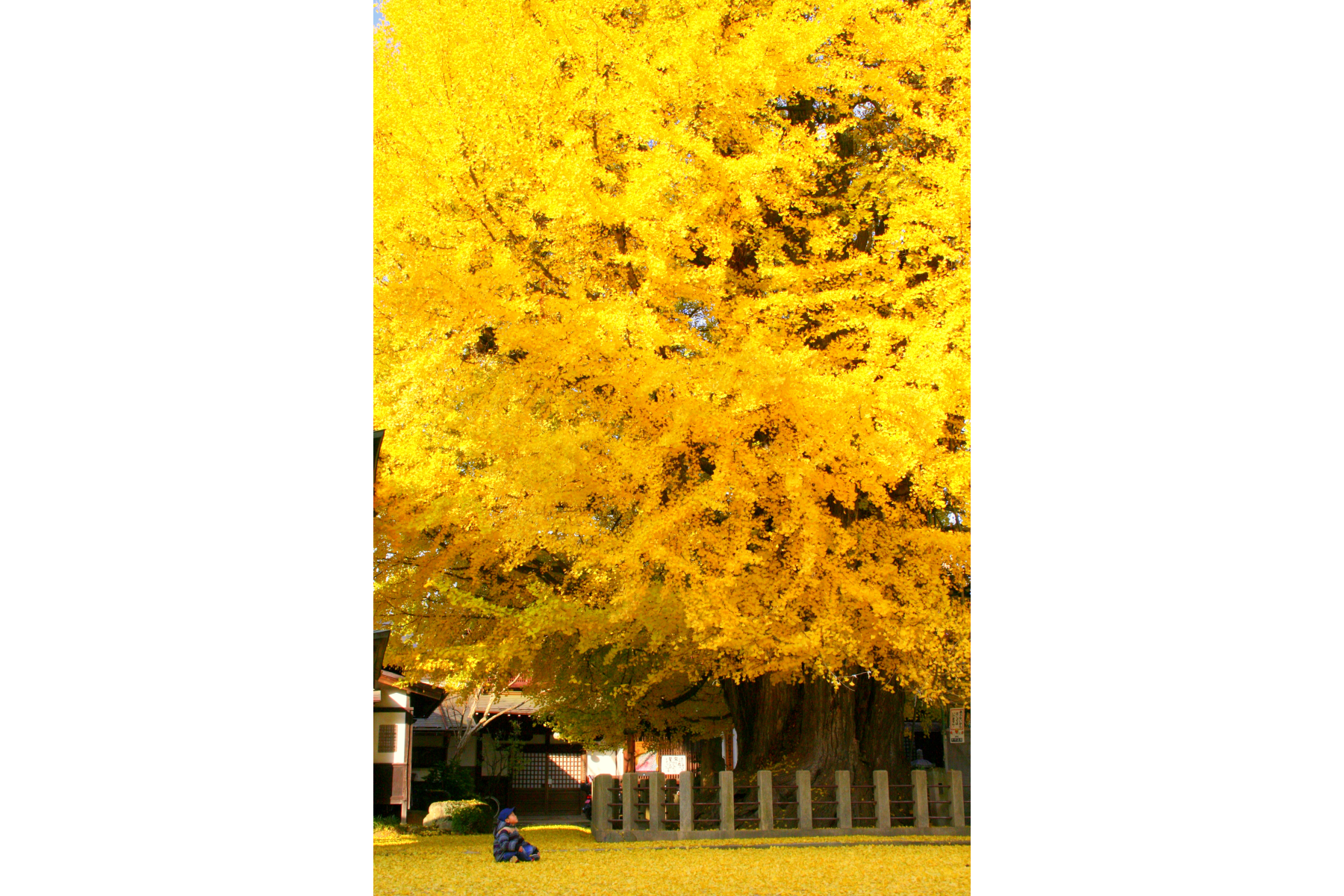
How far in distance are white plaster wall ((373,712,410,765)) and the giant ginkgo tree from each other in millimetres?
6867

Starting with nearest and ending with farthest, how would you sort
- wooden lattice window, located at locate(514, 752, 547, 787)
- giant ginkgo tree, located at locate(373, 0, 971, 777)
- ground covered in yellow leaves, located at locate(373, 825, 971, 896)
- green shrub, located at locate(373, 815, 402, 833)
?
ground covered in yellow leaves, located at locate(373, 825, 971, 896)
giant ginkgo tree, located at locate(373, 0, 971, 777)
green shrub, located at locate(373, 815, 402, 833)
wooden lattice window, located at locate(514, 752, 547, 787)

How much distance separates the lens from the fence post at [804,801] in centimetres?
1115

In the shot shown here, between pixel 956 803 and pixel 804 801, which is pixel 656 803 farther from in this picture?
pixel 956 803

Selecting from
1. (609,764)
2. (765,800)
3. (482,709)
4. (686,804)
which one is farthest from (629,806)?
(609,764)

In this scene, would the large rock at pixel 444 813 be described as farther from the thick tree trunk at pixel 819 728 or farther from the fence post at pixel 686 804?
the fence post at pixel 686 804

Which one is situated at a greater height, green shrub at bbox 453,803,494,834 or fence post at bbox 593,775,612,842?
fence post at bbox 593,775,612,842

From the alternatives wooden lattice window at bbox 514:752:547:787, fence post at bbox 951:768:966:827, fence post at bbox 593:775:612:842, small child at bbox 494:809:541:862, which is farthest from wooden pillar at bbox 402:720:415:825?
fence post at bbox 951:768:966:827

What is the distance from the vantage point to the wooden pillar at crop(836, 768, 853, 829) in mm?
11266

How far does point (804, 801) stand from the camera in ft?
36.7

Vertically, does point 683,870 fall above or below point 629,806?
below

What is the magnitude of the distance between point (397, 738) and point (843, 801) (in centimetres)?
828

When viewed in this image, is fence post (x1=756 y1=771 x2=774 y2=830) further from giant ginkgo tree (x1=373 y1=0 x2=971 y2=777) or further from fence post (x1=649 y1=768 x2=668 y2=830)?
giant ginkgo tree (x1=373 y1=0 x2=971 y2=777)
